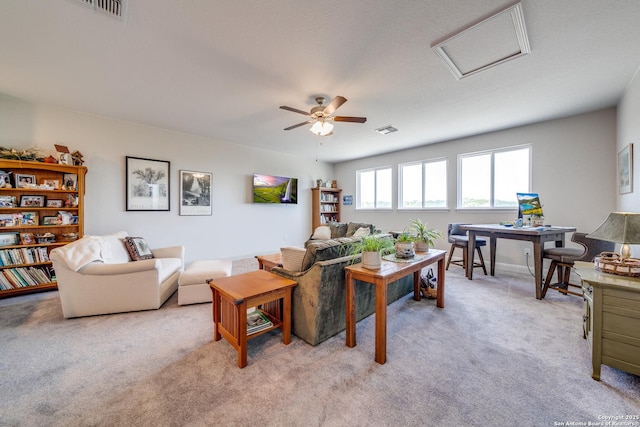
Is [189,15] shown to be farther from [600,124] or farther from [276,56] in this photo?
[600,124]

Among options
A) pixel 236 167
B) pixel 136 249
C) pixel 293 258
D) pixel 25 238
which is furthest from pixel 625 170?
pixel 25 238

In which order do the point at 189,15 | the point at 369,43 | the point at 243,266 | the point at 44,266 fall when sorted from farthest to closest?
the point at 243,266 < the point at 44,266 < the point at 369,43 < the point at 189,15

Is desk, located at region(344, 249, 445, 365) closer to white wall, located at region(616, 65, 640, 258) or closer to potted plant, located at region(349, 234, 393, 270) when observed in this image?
potted plant, located at region(349, 234, 393, 270)

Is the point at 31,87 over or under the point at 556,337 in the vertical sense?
over

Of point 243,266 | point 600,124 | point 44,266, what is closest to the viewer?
point 44,266

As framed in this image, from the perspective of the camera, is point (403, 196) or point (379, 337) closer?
point (379, 337)

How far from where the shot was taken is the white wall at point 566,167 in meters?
3.45

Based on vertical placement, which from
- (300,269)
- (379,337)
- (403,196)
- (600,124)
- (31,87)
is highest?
(31,87)

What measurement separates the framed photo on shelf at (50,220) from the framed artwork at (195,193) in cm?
159

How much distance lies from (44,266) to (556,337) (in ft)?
19.2

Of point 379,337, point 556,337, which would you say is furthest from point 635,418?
point 379,337

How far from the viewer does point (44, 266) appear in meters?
3.19

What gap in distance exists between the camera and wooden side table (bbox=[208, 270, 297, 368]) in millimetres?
1706

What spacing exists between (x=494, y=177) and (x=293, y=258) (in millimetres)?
4331
